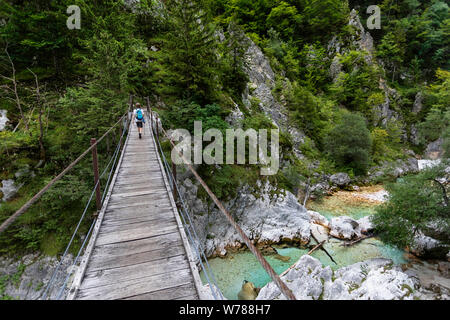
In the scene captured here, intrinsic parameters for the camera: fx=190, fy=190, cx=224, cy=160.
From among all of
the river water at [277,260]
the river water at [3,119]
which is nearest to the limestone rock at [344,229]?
the river water at [277,260]

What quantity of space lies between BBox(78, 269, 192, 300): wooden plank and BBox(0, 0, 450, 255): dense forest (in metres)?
5.31

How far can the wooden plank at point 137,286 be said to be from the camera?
199 cm

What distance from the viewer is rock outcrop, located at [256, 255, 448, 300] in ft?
19.4

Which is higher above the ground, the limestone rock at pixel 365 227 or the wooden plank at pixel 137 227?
the wooden plank at pixel 137 227

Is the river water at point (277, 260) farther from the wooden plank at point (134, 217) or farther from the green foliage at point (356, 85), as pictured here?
the green foliage at point (356, 85)

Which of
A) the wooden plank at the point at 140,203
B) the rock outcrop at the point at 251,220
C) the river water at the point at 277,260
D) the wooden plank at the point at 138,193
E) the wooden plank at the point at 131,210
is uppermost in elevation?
the wooden plank at the point at 138,193

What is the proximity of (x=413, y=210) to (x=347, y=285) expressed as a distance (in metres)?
5.26

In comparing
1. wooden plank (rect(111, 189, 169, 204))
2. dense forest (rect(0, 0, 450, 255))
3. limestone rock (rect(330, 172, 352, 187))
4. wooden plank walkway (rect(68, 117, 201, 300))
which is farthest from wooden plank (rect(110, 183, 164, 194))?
limestone rock (rect(330, 172, 352, 187))

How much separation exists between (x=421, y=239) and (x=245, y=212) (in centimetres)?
875

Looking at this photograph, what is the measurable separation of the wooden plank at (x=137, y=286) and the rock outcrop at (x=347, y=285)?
5225mm

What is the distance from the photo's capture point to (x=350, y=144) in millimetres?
16812

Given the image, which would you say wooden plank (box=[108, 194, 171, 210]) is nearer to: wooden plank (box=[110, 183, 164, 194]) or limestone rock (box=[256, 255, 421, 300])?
wooden plank (box=[110, 183, 164, 194])
